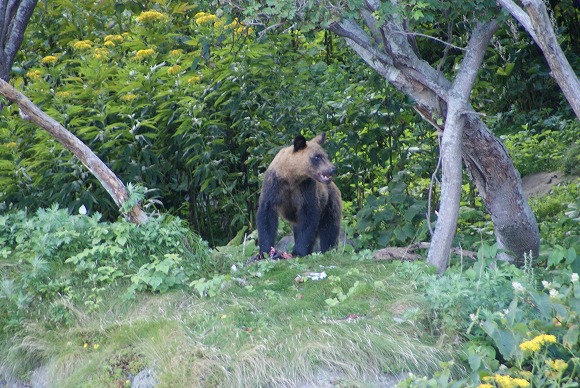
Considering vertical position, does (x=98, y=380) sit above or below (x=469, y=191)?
below

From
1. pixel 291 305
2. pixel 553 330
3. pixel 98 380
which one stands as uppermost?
pixel 553 330

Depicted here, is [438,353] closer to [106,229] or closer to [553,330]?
[553,330]

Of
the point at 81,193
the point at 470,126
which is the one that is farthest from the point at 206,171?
→ the point at 470,126

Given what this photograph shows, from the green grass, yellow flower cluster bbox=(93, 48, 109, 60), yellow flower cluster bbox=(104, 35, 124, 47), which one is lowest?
the green grass

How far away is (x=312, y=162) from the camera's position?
902 centimetres

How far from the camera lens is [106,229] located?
7066 millimetres

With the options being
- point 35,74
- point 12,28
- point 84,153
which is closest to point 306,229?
point 84,153

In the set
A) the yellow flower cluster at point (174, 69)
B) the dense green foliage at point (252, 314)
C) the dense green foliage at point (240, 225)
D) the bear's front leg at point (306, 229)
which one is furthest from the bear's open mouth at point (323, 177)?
the yellow flower cluster at point (174, 69)

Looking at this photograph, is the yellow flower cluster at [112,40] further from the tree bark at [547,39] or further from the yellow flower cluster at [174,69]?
the tree bark at [547,39]

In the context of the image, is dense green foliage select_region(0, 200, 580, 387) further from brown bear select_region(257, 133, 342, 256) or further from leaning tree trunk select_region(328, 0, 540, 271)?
brown bear select_region(257, 133, 342, 256)

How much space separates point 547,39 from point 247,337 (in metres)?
2.86

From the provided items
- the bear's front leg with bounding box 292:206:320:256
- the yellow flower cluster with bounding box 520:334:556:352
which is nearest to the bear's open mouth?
the bear's front leg with bounding box 292:206:320:256

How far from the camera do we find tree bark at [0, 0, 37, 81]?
803 cm

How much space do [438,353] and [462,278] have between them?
716 millimetres
